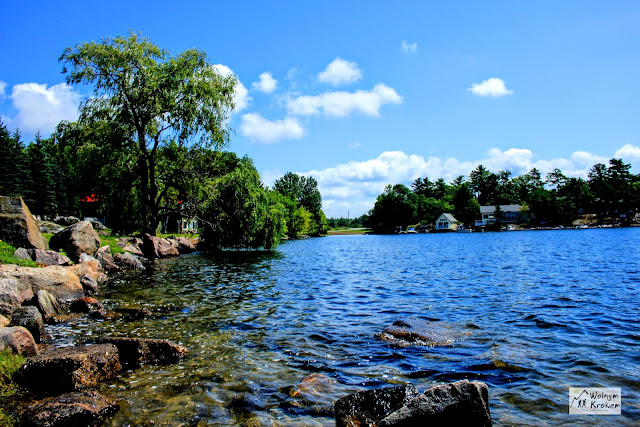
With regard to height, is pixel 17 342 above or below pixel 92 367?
above

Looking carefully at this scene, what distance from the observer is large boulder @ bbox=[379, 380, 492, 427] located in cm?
480

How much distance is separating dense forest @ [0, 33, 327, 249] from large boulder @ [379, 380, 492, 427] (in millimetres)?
28654

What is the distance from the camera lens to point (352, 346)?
9297 mm

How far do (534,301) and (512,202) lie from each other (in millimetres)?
164244

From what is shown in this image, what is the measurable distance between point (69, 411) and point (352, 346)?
5888mm

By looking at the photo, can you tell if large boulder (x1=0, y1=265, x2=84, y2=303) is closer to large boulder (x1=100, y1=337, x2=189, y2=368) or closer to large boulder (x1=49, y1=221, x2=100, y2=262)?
large boulder (x1=100, y1=337, x2=189, y2=368)

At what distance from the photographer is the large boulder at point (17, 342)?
7.36 metres

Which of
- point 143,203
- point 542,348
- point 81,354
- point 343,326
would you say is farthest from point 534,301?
point 143,203

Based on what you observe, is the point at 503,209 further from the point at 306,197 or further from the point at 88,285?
the point at 88,285

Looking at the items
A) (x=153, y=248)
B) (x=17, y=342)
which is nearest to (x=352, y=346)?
(x=17, y=342)

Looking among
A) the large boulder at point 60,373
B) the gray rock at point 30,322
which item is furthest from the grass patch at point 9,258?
the large boulder at point 60,373

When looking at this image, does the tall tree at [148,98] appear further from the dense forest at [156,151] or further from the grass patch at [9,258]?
the grass patch at [9,258]

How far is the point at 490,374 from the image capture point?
24.0 ft

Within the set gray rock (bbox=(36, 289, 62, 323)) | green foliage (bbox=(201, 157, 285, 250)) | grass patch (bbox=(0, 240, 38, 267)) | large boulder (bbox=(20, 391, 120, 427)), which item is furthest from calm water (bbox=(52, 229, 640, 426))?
green foliage (bbox=(201, 157, 285, 250))
